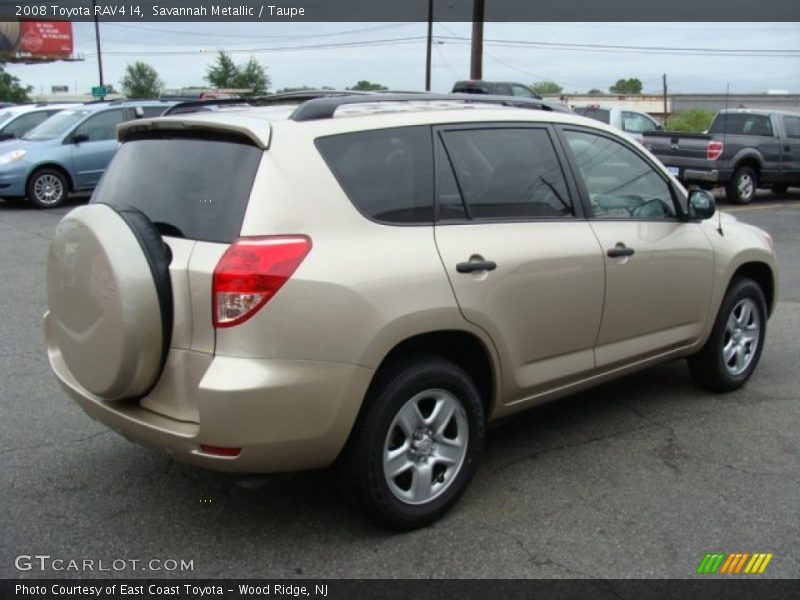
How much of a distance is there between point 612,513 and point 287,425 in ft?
5.17

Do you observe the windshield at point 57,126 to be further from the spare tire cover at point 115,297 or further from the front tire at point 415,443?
the front tire at point 415,443

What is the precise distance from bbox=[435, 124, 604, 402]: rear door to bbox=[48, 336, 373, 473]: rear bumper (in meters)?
0.73

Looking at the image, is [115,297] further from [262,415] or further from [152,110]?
[152,110]

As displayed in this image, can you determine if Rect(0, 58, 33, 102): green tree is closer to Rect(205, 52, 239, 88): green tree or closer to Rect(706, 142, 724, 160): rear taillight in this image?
Rect(205, 52, 239, 88): green tree

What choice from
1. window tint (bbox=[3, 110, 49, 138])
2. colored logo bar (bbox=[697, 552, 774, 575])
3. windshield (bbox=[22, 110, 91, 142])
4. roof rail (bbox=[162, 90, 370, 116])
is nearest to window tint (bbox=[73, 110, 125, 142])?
windshield (bbox=[22, 110, 91, 142])

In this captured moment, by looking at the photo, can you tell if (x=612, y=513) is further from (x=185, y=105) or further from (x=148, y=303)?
(x=185, y=105)

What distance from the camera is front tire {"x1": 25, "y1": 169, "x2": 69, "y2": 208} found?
48.9ft

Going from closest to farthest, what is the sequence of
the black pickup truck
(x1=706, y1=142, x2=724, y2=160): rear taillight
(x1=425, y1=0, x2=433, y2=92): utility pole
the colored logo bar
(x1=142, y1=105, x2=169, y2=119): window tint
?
the colored logo bar
(x1=142, y1=105, x2=169, y2=119): window tint
(x1=706, y1=142, x2=724, y2=160): rear taillight
the black pickup truck
(x1=425, y1=0, x2=433, y2=92): utility pole

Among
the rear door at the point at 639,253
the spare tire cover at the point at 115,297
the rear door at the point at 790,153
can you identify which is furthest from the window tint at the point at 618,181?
the rear door at the point at 790,153

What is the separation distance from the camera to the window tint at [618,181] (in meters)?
4.39

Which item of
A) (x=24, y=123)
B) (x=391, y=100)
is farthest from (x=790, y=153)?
(x=24, y=123)

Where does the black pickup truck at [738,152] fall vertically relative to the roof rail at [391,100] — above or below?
below

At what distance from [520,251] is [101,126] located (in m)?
13.7

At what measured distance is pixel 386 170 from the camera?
3.56 meters
